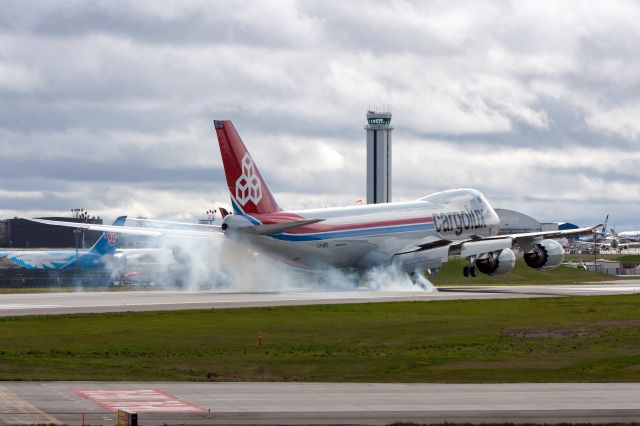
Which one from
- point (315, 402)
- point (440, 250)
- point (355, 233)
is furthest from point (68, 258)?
point (315, 402)

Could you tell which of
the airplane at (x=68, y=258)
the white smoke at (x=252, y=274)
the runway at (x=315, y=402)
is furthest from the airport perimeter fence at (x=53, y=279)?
the runway at (x=315, y=402)

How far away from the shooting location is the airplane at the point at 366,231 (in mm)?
77562

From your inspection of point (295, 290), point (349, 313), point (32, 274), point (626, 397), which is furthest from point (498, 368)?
point (32, 274)

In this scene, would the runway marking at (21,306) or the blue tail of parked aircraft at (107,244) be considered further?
the blue tail of parked aircraft at (107,244)

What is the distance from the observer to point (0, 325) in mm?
52312

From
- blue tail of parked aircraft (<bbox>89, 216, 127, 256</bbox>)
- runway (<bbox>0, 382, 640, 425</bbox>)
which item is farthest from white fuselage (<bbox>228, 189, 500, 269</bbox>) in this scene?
blue tail of parked aircraft (<bbox>89, 216, 127, 256</bbox>)

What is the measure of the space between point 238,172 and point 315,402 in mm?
49261

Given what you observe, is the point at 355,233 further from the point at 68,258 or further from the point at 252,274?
the point at 68,258

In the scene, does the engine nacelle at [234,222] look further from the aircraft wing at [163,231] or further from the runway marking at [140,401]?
the runway marking at [140,401]

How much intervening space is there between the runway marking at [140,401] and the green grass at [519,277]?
7709 centimetres

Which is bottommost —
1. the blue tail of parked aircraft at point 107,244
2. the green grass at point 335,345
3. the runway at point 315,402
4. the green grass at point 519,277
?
the runway at point 315,402

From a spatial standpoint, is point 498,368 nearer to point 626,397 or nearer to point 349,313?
point 626,397

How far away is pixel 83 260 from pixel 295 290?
65.2m

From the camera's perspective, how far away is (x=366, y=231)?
85.9m
